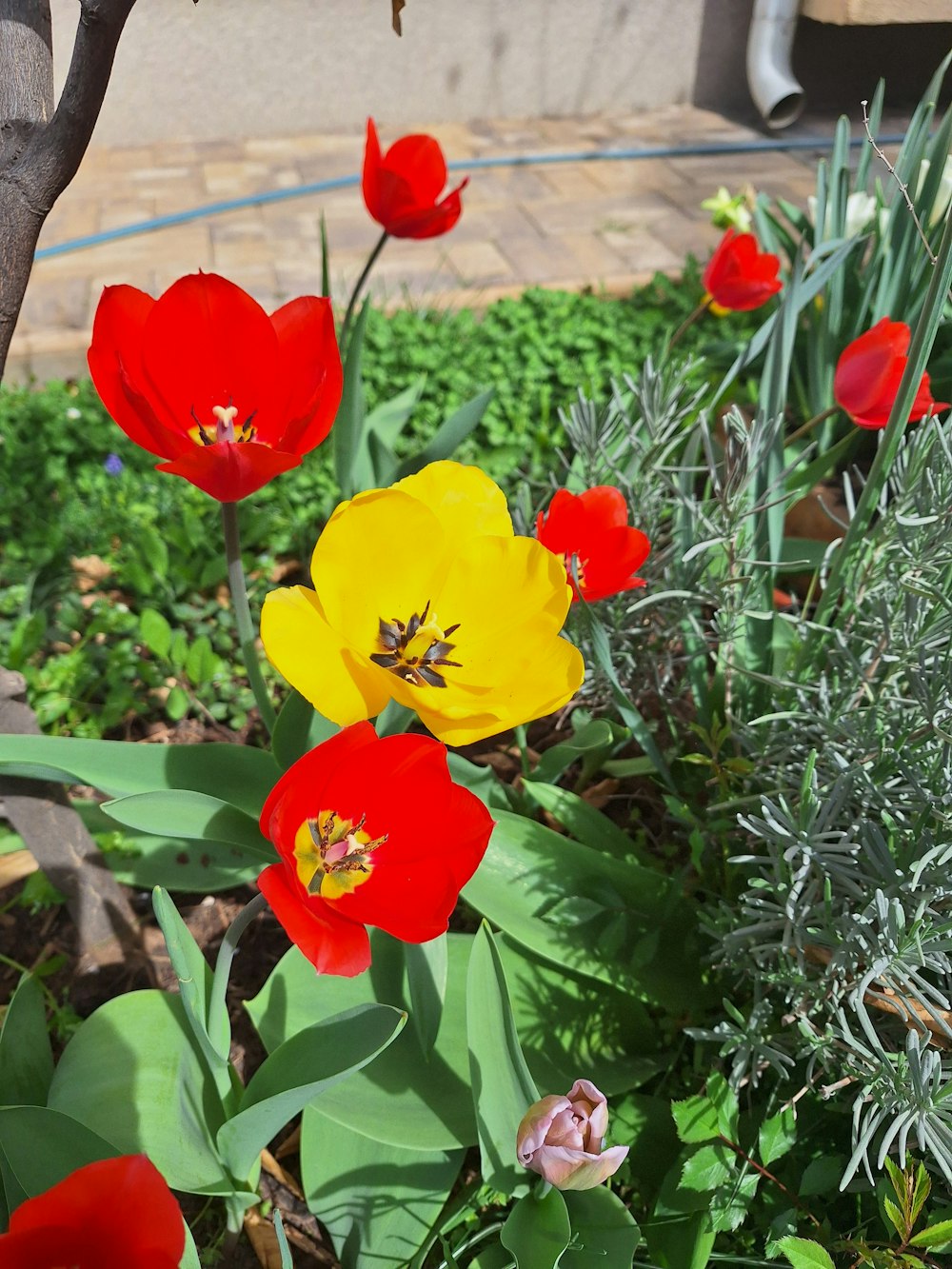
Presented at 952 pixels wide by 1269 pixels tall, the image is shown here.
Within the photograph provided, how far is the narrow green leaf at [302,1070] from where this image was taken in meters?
0.70

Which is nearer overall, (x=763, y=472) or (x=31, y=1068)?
(x=31, y=1068)

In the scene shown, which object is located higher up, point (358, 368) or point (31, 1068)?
point (358, 368)

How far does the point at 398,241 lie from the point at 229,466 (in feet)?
9.71

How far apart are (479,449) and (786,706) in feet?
3.89

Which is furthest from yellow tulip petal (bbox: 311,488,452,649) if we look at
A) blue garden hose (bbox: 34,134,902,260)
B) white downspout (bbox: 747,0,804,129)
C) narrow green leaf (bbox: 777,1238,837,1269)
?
white downspout (bbox: 747,0,804,129)

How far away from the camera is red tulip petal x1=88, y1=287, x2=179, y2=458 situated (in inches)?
28.2

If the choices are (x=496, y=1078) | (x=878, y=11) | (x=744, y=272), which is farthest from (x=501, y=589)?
(x=878, y=11)

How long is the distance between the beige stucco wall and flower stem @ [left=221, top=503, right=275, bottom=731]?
3.45 metres

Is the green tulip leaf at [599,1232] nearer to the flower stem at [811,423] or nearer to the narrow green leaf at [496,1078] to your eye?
the narrow green leaf at [496,1078]

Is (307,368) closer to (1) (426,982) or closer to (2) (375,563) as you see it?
(2) (375,563)

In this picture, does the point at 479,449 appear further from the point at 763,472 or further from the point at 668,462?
the point at 763,472

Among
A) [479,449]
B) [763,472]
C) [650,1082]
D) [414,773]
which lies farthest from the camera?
[479,449]

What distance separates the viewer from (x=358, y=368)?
139cm

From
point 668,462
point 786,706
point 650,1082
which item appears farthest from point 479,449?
point 650,1082
